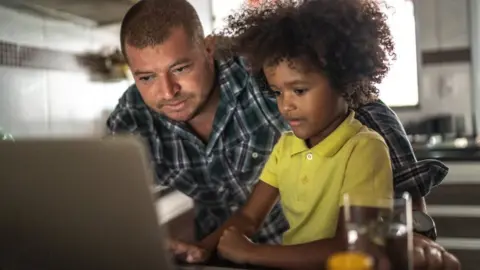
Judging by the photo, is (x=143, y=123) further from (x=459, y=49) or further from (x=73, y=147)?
(x=459, y=49)

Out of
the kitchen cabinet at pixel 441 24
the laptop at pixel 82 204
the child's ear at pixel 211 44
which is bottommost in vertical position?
the laptop at pixel 82 204

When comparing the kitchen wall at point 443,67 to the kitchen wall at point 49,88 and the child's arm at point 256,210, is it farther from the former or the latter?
the child's arm at point 256,210

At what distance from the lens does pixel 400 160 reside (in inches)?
42.3

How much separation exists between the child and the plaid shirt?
0.15 metres

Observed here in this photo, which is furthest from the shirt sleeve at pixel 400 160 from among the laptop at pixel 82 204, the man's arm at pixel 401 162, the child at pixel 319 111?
the laptop at pixel 82 204

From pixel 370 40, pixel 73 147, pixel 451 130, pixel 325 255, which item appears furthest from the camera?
pixel 451 130

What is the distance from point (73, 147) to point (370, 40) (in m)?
0.52

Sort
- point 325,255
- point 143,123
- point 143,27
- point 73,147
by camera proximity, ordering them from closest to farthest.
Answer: point 73,147
point 325,255
point 143,27
point 143,123

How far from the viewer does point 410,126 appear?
271cm

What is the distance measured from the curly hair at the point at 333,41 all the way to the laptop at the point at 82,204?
1.29ft

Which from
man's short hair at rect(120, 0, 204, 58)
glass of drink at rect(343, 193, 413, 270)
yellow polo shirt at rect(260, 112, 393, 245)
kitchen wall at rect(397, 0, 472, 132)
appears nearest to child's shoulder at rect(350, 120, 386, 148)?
yellow polo shirt at rect(260, 112, 393, 245)

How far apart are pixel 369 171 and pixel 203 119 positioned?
447 mm

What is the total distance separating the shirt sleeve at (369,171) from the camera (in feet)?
2.77

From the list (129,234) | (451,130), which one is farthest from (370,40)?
(451,130)
